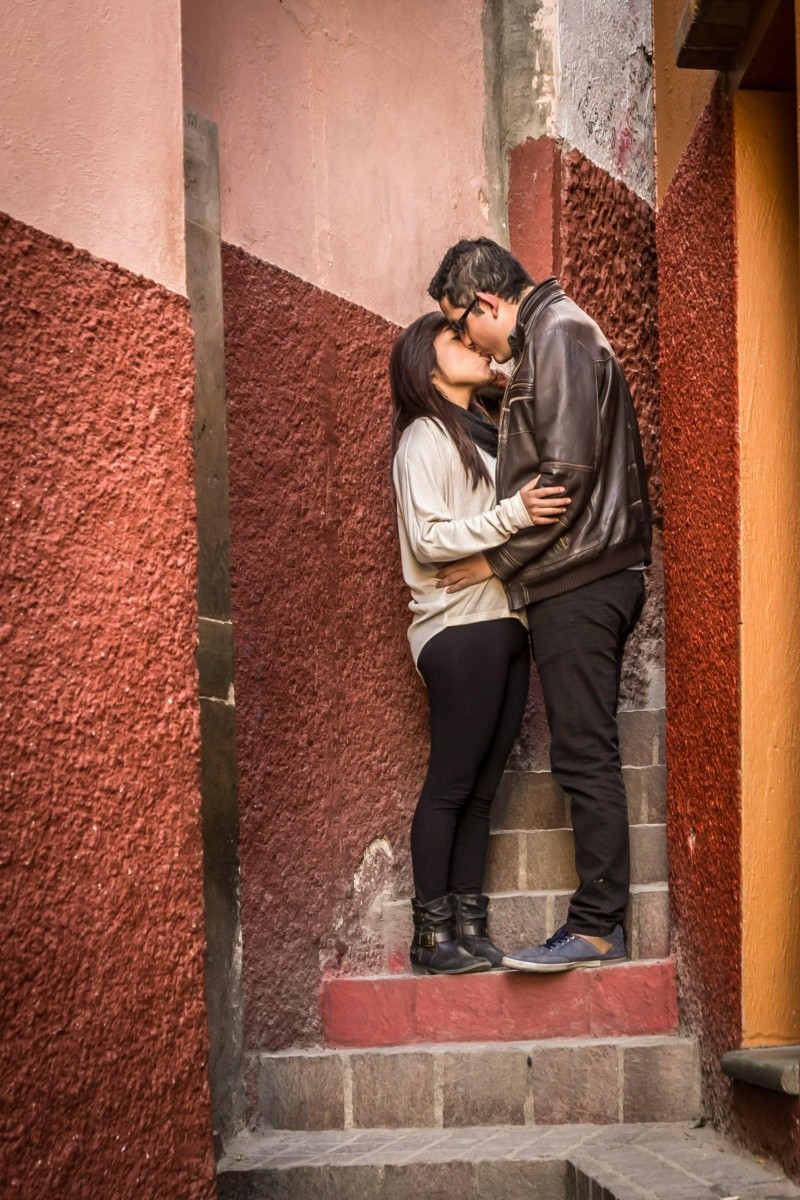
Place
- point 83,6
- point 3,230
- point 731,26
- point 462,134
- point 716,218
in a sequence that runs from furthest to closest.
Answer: point 462,134 → point 716,218 → point 731,26 → point 83,6 → point 3,230

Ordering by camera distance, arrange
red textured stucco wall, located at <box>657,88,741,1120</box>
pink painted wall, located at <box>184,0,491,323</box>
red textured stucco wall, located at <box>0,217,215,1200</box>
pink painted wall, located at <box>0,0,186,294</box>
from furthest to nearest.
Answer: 1. pink painted wall, located at <box>184,0,491,323</box>
2. red textured stucco wall, located at <box>657,88,741,1120</box>
3. pink painted wall, located at <box>0,0,186,294</box>
4. red textured stucco wall, located at <box>0,217,215,1200</box>

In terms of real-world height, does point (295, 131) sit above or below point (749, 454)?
above

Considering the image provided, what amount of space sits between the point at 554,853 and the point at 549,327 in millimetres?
1505

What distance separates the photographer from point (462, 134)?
18.1 feet

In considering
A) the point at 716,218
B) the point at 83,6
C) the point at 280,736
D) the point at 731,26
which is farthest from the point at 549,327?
the point at 83,6

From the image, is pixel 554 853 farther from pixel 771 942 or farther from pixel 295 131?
pixel 295 131

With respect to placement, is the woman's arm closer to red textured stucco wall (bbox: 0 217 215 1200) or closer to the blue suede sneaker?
the blue suede sneaker

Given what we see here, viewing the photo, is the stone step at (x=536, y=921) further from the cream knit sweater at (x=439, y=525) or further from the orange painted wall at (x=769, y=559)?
the cream knit sweater at (x=439, y=525)

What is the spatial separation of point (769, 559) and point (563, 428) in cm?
73

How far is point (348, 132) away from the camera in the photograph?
5012mm

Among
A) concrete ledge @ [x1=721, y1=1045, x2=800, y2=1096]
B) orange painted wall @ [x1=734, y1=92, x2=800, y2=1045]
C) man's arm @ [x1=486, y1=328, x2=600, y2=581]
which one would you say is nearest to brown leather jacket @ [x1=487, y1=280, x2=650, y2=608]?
man's arm @ [x1=486, y1=328, x2=600, y2=581]

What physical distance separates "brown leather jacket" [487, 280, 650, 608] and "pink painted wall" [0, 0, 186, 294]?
1231 millimetres

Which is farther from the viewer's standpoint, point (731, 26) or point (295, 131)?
point (295, 131)

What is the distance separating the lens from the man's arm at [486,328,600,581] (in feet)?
13.8
